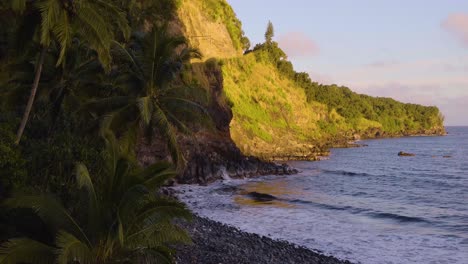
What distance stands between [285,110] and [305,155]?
23.3 meters

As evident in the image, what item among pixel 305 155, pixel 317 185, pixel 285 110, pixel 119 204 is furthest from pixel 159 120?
pixel 285 110

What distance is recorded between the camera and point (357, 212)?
36688 millimetres

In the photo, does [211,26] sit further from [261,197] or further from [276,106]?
Answer: [261,197]

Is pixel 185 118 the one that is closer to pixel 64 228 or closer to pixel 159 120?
pixel 159 120

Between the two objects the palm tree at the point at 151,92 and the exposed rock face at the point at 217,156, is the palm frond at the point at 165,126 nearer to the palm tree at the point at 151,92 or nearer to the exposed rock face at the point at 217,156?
the palm tree at the point at 151,92

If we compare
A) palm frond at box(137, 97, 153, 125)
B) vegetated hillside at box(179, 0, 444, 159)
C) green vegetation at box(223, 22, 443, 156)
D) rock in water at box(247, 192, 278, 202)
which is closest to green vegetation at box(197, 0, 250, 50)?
vegetated hillside at box(179, 0, 444, 159)

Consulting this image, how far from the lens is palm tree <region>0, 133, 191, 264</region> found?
11320 millimetres

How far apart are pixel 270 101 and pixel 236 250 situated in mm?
83185

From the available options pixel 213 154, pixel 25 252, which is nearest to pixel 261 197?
pixel 213 154

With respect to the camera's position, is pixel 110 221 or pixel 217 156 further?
pixel 217 156

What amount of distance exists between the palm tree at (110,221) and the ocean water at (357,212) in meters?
13.8

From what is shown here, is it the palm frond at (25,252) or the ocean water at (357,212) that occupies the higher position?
the palm frond at (25,252)

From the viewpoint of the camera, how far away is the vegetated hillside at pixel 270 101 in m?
84.6

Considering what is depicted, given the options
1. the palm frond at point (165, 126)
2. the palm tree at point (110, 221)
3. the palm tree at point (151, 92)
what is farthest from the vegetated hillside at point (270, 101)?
the palm tree at point (110, 221)
